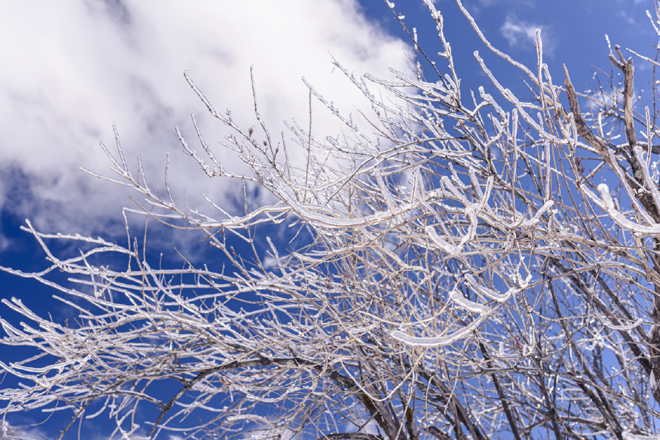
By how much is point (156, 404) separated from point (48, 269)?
1.53m

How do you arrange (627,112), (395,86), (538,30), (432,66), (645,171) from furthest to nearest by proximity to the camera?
(432,66)
(395,86)
(627,112)
(538,30)
(645,171)

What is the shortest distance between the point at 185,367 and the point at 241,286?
864 mm

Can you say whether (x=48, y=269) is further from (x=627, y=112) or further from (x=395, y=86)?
(x=627, y=112)

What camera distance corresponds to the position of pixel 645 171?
158cm

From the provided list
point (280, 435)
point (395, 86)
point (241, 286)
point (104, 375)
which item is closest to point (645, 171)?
point (395, 86)

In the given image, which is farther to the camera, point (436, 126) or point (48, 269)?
point (436, 126)

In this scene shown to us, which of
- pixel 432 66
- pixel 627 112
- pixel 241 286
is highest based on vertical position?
pixel 432 66

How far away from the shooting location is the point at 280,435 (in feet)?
12.2

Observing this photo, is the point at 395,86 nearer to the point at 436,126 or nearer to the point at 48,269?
the point at 436,126

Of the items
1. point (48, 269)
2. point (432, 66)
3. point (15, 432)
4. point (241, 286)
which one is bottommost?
point (15, 432)

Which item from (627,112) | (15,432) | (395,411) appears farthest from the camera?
(395,411)

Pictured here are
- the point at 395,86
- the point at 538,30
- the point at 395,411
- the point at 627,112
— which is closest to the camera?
the point at 538,30

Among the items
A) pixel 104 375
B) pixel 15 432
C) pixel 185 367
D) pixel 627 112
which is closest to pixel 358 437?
pixel 185 367

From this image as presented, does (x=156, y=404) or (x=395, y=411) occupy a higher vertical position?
(x=395, y=411)
